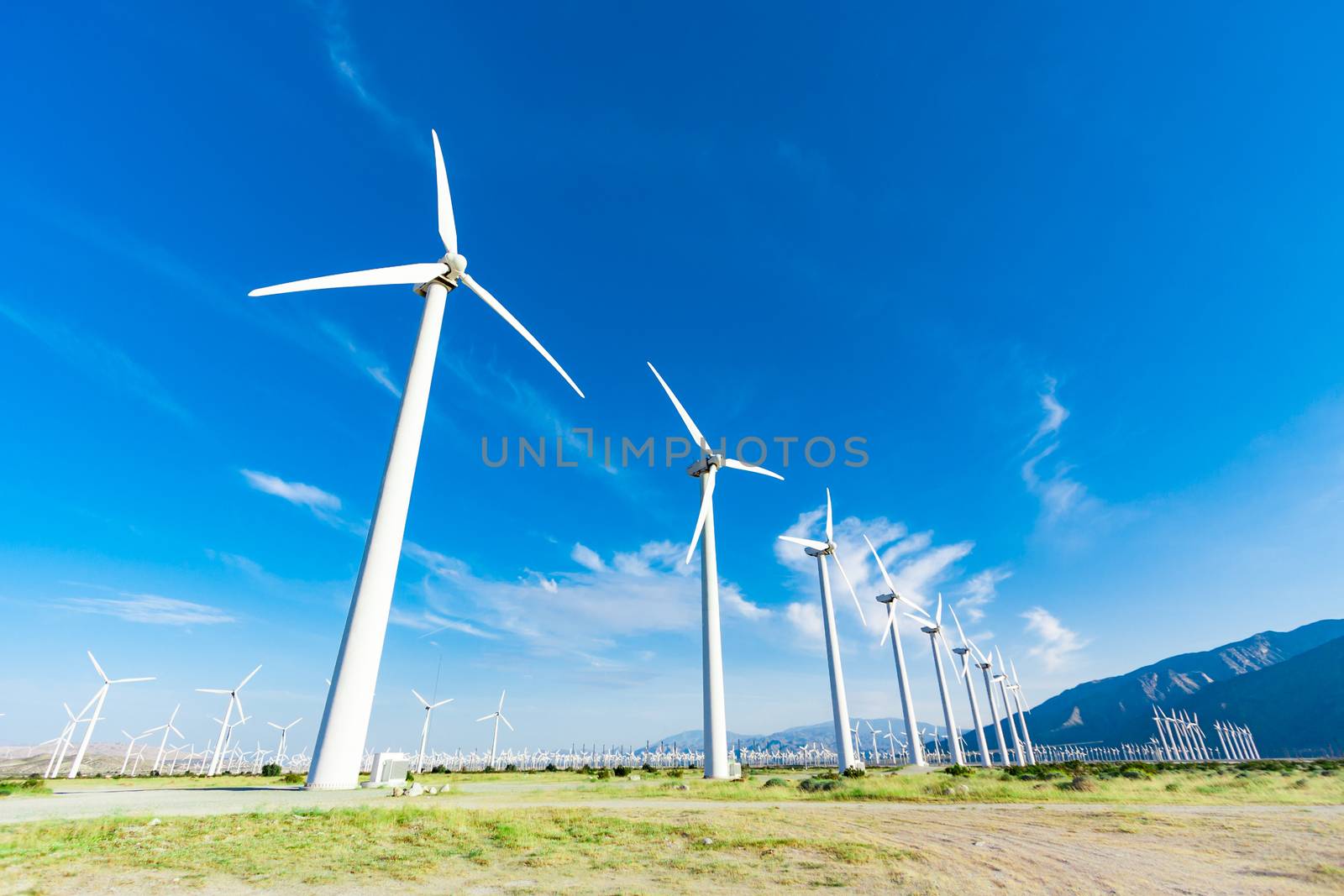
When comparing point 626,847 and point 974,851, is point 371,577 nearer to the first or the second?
point 626,847

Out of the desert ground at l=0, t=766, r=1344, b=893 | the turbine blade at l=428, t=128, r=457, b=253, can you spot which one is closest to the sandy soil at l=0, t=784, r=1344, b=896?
the desert ground at l=0, t=766, r=1344, b=893

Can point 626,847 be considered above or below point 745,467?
below

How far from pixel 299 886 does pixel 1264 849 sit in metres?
26.7

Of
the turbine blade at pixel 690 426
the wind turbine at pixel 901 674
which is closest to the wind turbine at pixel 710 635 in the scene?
the turbine blade at pixel 690 426

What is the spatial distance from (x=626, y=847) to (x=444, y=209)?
4039cm

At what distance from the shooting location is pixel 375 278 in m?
36.4

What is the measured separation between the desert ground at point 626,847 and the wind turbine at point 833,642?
144 ft

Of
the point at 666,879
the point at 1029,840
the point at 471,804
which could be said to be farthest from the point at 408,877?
the point at 1029,840

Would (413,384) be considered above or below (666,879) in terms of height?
above

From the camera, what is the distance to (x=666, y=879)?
1348cm

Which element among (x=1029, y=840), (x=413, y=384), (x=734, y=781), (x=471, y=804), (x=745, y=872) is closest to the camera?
(x=745, y=872)

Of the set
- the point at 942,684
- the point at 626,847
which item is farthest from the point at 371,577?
the point at 942,684

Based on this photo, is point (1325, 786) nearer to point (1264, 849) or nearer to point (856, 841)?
point (1264, 849)

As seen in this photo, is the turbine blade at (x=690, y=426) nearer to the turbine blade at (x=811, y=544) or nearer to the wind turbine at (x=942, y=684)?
the turbine blade at (x=811, y=544)
